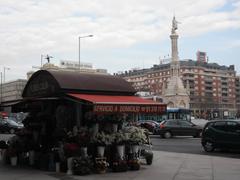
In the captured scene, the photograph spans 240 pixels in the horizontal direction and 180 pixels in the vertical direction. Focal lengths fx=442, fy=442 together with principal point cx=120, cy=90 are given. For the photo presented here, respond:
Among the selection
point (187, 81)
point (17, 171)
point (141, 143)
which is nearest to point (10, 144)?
point (17, 171)

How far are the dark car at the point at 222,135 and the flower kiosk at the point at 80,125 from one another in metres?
7.04

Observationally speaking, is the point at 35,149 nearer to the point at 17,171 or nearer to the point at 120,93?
→ the point at 17,171

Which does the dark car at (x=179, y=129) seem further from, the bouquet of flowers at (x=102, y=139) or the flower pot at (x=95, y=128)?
the bouquet of flowers at (x=102, y=139)

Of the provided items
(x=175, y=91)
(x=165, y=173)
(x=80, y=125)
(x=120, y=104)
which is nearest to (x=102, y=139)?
(x=120, y=104)

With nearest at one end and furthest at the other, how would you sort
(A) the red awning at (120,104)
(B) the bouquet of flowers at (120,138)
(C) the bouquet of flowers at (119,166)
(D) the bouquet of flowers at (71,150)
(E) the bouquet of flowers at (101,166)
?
(A) the red awning at (120,104), (D) the bouquet of flowers at (71,150), (E) the bouquet of flowers at (101,166), (C) the bouquet of flowers at (119,166), (B) the bouquet of flowers at (120,138)

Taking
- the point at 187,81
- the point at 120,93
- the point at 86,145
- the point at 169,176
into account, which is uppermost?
the point at 187,81

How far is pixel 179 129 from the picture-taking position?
1442 inches

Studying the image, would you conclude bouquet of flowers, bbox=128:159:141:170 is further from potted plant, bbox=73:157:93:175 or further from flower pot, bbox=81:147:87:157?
flower pot, bbox=81:147:87:157

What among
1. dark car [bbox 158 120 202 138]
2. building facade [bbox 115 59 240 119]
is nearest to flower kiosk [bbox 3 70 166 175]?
dark car [bbox 158 120 202 138]

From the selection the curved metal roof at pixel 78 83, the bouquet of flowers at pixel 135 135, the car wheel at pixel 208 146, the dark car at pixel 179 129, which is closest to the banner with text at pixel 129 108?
the bouquet of flowers at pixel 135 135

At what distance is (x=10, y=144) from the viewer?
1589 centimetres

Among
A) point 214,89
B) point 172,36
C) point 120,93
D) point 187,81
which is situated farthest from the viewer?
point 214,89

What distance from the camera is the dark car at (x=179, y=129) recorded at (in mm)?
36594

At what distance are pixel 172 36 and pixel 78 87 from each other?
95.1 metres
